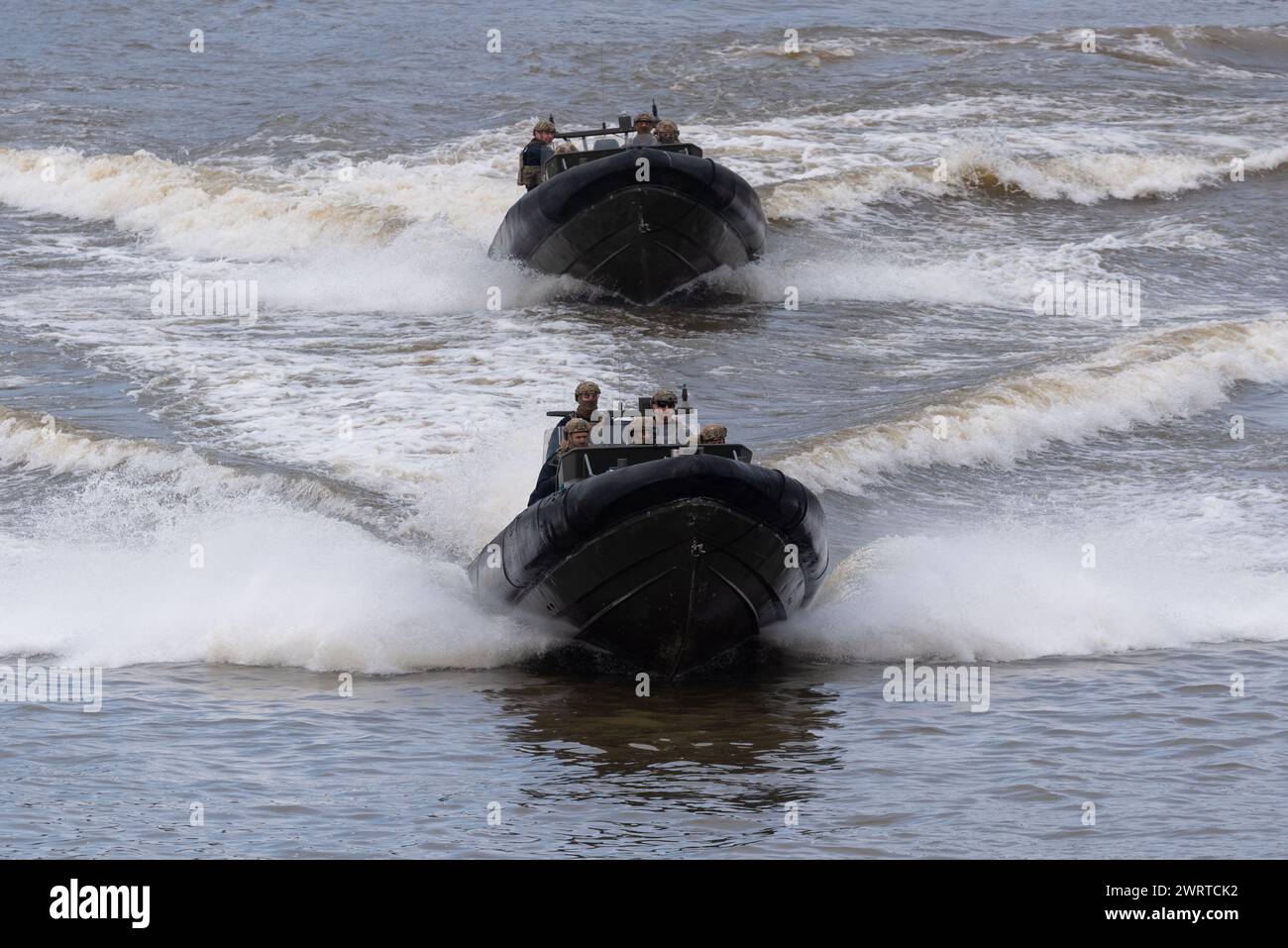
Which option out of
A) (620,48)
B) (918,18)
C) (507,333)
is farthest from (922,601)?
(918,18)

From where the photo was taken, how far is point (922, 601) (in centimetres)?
1055

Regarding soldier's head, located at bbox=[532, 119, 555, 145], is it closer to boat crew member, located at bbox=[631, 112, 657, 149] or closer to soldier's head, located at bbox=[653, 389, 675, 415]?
boat crew member, located at bbox=[631, 112, 657, 149]

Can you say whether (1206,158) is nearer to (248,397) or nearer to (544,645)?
(248,397)

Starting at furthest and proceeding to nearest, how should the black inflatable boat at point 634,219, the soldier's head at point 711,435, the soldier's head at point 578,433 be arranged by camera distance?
the black inflatable boat at point 634,219, the soldier's head at point 578,433, the soldier's head at point 711,435

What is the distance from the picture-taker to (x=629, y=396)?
15.6m

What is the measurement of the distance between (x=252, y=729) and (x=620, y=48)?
27413 millimetres

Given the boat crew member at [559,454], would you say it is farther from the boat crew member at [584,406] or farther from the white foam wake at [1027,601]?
the white foam wake at [1027,601]

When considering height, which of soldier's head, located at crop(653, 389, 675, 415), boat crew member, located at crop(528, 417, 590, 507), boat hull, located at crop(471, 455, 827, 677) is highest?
soldier's head, located at crop(653, 389, 675, 415)

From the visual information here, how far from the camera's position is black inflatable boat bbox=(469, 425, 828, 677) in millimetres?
8945

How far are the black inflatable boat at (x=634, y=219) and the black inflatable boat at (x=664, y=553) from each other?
9.28 metres

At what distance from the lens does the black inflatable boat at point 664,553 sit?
895 centimetres

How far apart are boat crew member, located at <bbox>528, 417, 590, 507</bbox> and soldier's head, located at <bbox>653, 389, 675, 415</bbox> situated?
14.8 inches

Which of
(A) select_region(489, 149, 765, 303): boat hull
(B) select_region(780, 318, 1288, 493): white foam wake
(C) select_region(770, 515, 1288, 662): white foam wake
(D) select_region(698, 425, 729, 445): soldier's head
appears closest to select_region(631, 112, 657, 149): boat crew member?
(A) select_region(489, 149, 765, 303): boat hull

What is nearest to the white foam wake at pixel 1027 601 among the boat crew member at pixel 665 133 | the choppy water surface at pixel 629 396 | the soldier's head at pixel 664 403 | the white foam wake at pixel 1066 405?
the choppy water surface at pixel 629 396
